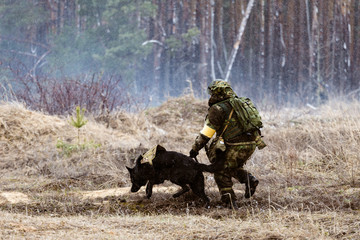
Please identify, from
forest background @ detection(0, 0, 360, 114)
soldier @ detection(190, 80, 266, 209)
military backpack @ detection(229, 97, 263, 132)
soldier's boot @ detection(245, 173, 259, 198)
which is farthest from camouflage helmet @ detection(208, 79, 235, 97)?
forest background @ detection(0, 0, 360, 114)

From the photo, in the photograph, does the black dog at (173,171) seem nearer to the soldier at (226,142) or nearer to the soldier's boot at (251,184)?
the soldier at (226,142)

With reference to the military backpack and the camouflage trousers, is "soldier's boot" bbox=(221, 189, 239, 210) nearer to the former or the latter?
the camouflage trousers

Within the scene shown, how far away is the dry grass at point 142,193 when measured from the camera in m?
3.84

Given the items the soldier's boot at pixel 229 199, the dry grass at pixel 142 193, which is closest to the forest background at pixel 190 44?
the dry grass at pixel 142 193

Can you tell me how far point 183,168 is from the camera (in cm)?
514

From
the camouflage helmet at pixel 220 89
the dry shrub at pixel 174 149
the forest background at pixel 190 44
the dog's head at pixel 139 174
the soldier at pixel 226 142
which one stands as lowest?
the dry shrub at pixel 174 149

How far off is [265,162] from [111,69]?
18319mm

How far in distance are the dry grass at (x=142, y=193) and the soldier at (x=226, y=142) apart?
13.6 inches

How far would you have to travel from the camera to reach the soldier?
16.2 feet

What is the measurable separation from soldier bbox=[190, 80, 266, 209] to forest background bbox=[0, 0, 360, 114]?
15.2 m

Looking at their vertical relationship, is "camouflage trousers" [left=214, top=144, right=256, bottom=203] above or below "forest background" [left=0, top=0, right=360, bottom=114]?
below

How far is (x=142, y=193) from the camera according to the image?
19.8 ft

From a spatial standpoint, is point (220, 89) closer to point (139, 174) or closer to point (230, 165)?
point (230, 165)

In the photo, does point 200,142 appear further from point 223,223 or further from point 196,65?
point 196,65
